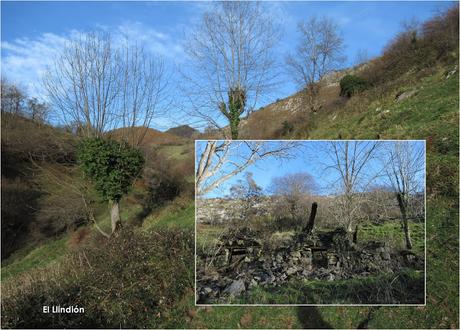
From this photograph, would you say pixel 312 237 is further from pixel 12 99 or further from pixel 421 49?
pixel 12 99

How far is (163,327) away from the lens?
6.35 m

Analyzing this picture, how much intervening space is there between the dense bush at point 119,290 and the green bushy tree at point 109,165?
224 inches

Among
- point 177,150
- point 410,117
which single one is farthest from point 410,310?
point 177,150

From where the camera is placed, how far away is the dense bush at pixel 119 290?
6.35 metres

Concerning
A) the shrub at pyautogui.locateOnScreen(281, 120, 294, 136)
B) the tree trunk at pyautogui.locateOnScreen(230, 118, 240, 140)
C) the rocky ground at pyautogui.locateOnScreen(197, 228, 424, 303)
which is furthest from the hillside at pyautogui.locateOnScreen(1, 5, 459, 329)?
the shrub at pyautogui.locateOnScreen(281, 120, 294, 136)

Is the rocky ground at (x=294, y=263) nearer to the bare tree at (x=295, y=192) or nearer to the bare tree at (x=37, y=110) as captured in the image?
the bare tree at (x=295, y=192)

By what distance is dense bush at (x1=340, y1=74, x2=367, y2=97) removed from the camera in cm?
2417

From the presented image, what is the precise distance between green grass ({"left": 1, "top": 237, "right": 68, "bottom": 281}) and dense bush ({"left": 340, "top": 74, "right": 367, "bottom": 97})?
59.8 ft

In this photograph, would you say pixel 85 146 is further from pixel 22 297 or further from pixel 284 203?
pixel 284 203

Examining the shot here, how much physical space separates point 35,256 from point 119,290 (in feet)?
42.5

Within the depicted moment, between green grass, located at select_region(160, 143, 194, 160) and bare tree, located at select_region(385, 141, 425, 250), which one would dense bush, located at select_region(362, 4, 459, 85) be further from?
bare tree, located at select_region(385, 141, 425, 250)

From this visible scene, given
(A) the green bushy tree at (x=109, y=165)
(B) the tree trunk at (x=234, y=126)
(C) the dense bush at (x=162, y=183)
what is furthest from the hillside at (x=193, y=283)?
(C) the dense bush at (x=162, y=183)

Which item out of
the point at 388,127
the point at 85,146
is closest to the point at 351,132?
the point at 388,127

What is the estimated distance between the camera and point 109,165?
520 inches
